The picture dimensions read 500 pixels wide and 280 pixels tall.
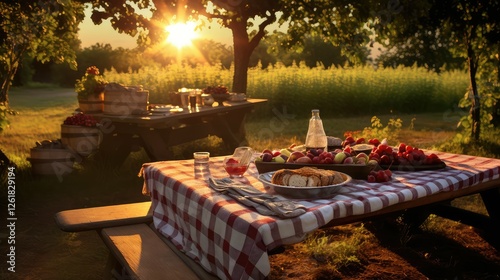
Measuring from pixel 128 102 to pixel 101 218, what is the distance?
3454 millimetres

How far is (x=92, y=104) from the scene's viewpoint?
274 inches

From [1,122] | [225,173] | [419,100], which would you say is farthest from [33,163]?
[419,100]

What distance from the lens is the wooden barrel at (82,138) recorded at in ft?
23.0

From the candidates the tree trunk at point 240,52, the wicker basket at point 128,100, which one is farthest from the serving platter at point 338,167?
the tree trunk at point 240,52

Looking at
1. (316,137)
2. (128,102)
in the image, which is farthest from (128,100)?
(316,137)

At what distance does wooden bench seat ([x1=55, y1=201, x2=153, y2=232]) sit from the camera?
3180 mm

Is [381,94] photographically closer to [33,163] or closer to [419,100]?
[419,100]

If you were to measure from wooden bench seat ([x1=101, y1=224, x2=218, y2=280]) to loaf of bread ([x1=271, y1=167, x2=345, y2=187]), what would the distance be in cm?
58

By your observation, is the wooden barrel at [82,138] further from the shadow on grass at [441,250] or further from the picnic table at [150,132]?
the shadow on grass at [441,250]

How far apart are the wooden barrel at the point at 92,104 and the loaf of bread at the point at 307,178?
4764 mm

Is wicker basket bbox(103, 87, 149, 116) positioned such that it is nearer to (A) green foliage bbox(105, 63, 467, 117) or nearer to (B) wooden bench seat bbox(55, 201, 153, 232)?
(B) wooden bench seat bbox(55, 201, 153, 232)

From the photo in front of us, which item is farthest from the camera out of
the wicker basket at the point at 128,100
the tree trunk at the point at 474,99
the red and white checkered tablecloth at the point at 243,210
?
the tree trunk at the point at 474,99

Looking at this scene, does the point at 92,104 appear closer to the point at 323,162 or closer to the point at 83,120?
the point at 83,120

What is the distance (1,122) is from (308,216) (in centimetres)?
647
